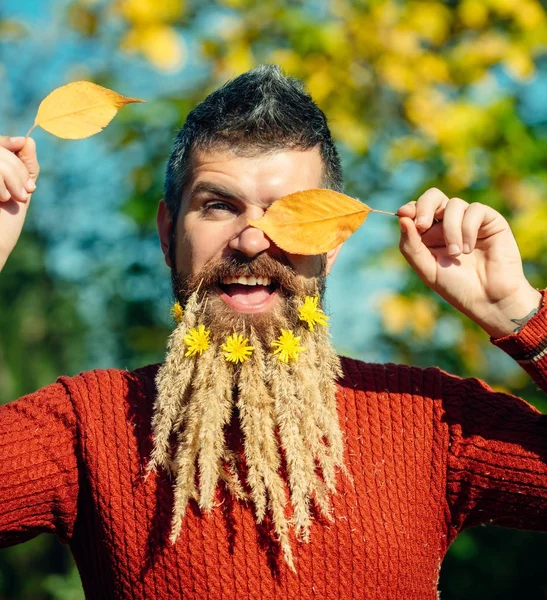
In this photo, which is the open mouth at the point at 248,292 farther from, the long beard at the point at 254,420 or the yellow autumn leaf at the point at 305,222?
the yellow autumn leaf at the point at 305,222

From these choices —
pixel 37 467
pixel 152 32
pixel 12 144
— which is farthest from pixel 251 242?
pixel 152 32

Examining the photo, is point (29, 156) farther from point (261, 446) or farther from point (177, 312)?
point (261, 446)

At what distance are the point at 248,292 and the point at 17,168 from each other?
1.82 ft

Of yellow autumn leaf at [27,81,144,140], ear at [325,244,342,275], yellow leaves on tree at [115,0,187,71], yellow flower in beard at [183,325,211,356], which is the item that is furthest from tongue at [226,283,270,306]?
yellow leaves on tree at [115,0,187,71]

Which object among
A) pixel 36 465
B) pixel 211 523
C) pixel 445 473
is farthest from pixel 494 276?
pixel 36 465

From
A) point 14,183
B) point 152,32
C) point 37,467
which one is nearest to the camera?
point 14,183

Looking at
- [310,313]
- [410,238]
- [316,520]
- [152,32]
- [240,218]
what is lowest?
[316,520]

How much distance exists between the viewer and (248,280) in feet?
6.17

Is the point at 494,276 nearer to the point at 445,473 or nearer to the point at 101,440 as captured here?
the point at 445,473

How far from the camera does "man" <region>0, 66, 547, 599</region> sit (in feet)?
5.86

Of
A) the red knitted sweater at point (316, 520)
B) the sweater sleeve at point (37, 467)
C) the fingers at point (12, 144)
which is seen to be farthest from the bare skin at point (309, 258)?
the sweater sleeve at point (37, 467)

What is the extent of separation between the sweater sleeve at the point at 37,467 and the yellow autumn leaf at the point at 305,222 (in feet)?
1.96

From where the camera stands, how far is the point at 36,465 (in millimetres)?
1802

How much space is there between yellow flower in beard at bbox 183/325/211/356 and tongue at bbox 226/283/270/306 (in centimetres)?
10
